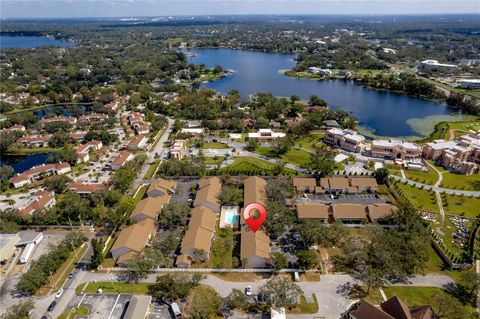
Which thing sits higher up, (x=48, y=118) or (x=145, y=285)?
(x=48, y=118)

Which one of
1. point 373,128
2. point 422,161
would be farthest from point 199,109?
point 422,161

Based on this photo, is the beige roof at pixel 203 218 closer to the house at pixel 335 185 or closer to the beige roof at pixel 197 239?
the beige roof at pixel 197 239

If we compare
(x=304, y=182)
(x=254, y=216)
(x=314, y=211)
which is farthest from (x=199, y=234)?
(x=304, y=182)

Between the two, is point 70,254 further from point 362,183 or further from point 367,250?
point 362,183

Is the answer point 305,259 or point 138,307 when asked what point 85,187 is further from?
point 305,259

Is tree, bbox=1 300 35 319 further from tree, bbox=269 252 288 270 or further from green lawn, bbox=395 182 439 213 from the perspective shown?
green lawn, bbox=395 182 439 213

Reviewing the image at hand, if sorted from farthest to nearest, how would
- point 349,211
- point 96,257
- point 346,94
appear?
1. point 346,94
2. point 349,211
3. point 96,257

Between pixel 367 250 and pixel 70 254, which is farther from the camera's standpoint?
pixel 70 254
